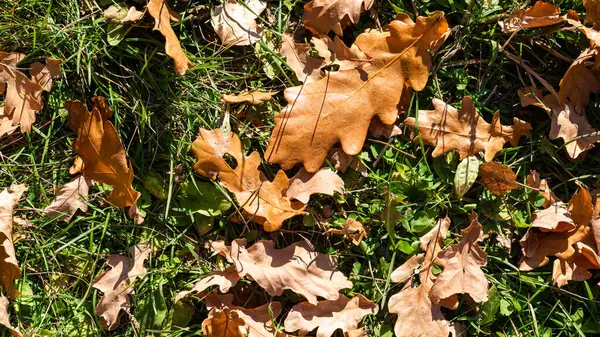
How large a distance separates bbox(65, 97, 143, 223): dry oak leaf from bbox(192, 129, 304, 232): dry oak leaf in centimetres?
29

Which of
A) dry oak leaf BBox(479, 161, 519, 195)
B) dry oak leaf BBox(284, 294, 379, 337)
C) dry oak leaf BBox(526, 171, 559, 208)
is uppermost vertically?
dry oak leaf BBox(479, 161, 519, 195)

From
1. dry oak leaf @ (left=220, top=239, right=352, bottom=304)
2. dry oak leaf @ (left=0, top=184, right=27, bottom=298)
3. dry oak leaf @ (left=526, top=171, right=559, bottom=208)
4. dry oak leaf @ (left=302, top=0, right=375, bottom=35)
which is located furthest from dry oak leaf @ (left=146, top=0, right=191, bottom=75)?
dry oak leaf @ (left=526, top=171, right=559, bottom=208)

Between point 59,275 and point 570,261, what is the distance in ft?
6.95

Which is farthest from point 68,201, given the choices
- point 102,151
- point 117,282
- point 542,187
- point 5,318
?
point 542,187

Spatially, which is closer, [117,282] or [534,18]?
[117,282]

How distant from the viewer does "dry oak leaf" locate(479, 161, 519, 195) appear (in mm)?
2996

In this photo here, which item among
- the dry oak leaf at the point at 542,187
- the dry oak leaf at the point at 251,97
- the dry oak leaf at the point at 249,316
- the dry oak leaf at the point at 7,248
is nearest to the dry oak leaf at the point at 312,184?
the dry oak leaf at the point at 251,97

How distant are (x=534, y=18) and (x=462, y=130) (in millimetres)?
561

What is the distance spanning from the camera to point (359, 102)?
295 centimetres

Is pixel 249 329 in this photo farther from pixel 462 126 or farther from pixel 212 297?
pixel 462 126

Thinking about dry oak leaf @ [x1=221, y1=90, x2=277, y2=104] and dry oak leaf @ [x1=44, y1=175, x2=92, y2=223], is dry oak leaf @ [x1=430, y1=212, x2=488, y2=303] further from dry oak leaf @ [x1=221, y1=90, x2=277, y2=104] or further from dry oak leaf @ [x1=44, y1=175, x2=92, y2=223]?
dry oak leaf @ [x1=44, y1=175, x2=92, y2=223]

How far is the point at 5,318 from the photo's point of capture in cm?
286

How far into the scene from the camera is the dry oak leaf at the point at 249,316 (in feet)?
9.43

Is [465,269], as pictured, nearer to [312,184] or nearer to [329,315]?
[329,315]
